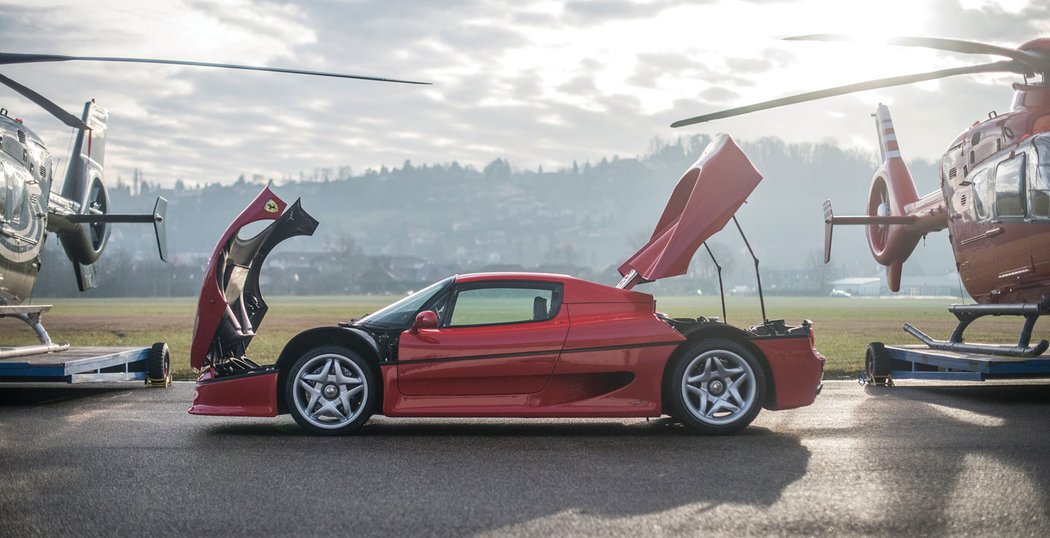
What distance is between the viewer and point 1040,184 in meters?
11.4

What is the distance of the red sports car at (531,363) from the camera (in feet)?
27.4

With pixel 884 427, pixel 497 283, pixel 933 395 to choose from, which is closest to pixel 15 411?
pixel 497 283

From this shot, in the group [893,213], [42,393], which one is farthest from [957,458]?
[893,213]

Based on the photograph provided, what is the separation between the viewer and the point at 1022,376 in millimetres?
10883

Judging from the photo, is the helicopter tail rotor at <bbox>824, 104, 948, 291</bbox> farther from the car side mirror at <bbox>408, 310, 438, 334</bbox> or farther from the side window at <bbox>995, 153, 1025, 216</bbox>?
the car side mirror at <bbox>408, 310, 438, 334</bbox>

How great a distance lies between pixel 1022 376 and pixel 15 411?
431 inches

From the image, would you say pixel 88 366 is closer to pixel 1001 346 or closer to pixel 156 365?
pixel 156 365

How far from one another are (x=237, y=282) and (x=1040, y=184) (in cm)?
905

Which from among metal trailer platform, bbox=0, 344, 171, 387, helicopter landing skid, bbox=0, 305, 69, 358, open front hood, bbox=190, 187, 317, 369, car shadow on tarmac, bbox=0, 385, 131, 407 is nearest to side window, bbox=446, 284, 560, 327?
open front hood, bbox=190, 187, 317, 369

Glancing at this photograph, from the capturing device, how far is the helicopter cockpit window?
446 inches

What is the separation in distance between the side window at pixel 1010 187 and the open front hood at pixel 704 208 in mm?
4548

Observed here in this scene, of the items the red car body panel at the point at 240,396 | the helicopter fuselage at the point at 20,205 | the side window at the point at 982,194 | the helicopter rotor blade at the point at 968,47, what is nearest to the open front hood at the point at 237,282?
the red car body panel at the point at 240,396

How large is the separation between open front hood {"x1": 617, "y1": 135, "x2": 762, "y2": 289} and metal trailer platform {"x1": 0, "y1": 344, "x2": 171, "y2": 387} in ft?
20.5

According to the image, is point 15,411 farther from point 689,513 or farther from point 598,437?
point 689,513
